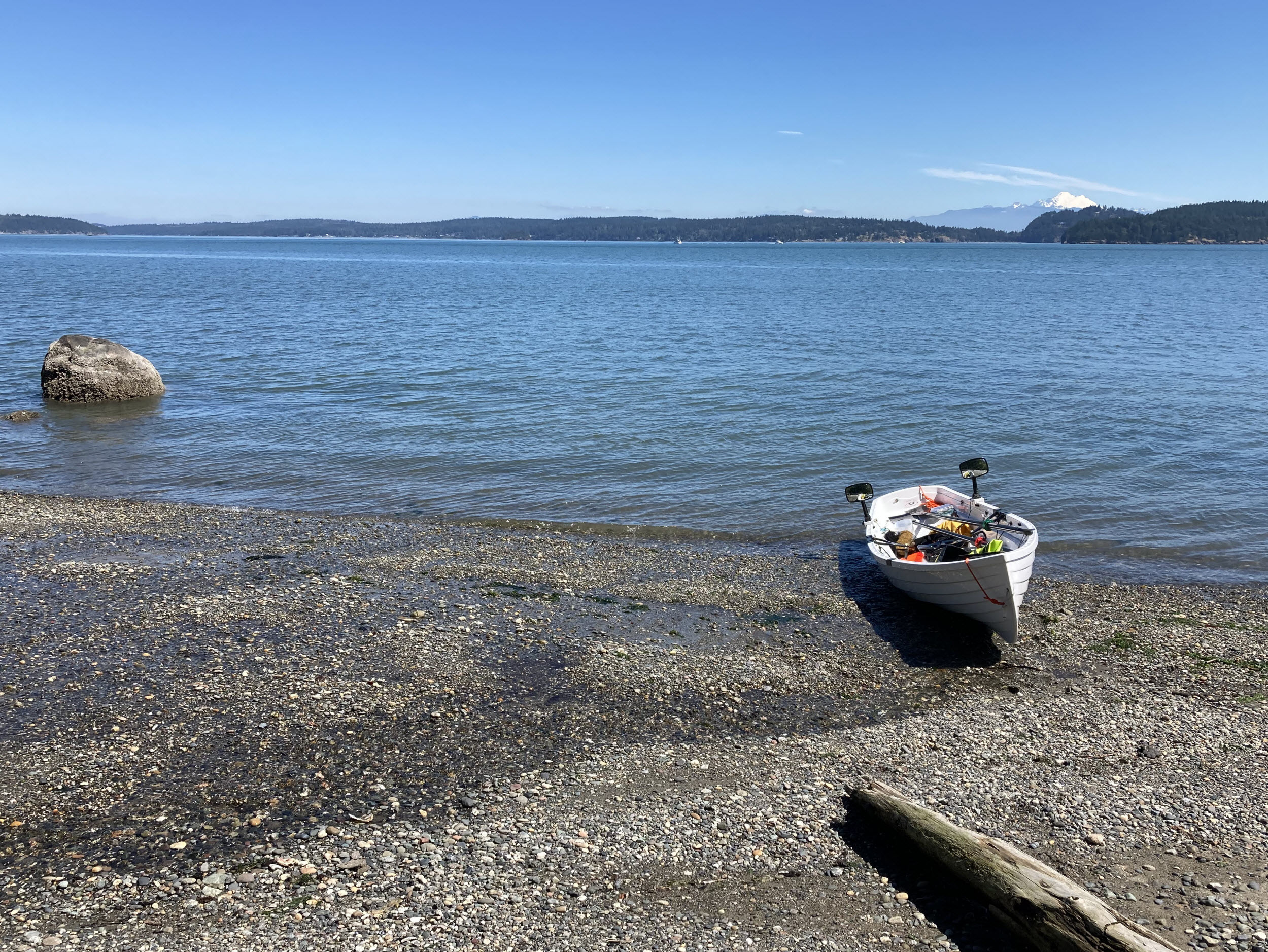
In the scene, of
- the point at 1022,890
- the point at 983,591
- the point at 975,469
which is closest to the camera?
the point at 1022,890

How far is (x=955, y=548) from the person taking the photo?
49.8 feet

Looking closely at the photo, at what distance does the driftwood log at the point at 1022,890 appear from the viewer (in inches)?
252

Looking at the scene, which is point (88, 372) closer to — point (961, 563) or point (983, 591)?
point (961, 563)

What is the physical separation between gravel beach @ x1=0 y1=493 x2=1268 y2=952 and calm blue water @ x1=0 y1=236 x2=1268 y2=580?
445cm

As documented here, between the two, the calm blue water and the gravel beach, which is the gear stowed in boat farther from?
the calm blue water

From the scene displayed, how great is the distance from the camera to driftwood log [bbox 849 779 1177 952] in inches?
252

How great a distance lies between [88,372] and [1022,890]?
108ft

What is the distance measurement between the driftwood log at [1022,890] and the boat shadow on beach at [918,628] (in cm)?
492

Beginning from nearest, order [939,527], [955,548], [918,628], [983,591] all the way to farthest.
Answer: [983,591]
[918,628]
[955,548]
[939,527]

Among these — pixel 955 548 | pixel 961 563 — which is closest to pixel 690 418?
pixel 955 548

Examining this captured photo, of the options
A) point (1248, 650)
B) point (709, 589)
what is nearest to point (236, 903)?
point (709, 589)

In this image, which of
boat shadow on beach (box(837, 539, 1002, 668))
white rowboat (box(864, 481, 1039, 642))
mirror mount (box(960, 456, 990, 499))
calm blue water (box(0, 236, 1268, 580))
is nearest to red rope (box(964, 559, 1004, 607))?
white rowboat (box(864, 481, 1039, 642))

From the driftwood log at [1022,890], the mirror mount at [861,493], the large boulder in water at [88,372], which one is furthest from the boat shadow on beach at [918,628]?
the large boulder in water at [88,372]

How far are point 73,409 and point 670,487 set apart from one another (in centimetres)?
2205
